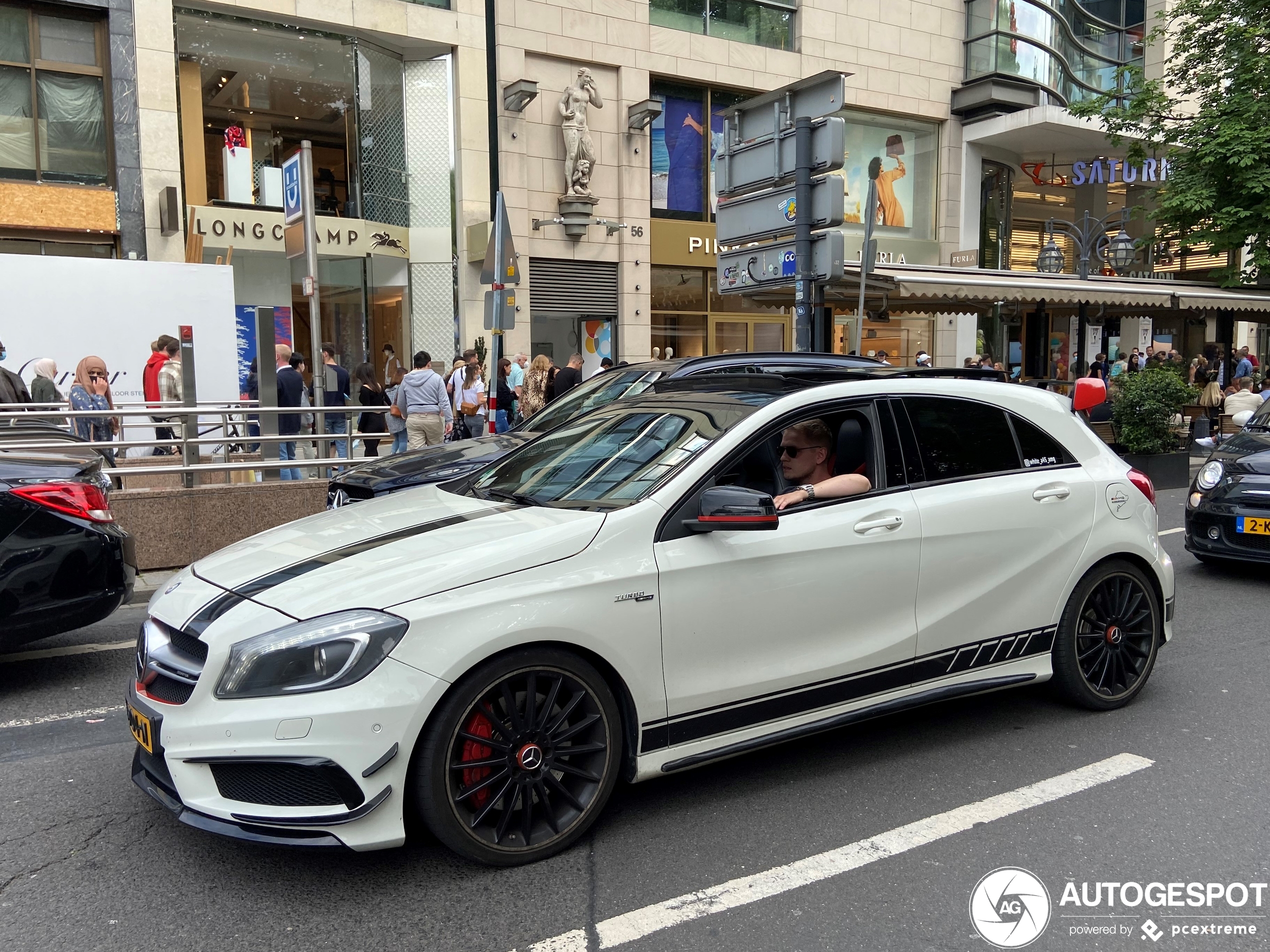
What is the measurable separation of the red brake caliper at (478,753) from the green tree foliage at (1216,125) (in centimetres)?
1933

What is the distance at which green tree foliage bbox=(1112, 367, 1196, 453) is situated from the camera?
1320cm

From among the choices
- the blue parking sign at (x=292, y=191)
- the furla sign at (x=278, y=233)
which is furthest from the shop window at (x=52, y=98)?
the blue parking sign at (x=292, y=191)

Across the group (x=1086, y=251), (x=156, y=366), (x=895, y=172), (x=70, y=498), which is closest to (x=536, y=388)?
(x=156, y=366)

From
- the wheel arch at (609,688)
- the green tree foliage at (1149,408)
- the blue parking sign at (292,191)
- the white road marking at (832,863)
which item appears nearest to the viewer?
the white road marking at (832,863)

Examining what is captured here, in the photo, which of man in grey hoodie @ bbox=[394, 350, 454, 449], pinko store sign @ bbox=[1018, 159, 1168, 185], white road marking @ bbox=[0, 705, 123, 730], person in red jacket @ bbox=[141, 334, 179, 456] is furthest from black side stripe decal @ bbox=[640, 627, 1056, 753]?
pinko store sign @ bbox=[1018, 159, 1168, 185]

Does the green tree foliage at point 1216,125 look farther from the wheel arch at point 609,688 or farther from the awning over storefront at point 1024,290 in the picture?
the wheel arch at point 609,688

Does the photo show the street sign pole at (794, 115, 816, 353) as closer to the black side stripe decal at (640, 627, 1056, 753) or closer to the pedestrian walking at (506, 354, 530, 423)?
the black side stripe decal at (640, 627, 1056, 753)

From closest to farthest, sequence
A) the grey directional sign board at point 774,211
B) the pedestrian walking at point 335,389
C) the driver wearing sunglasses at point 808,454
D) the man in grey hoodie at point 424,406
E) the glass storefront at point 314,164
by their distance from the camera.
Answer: the driver wearing sunglasses at point 808,454 → the grey directional sign board at point 774,211 → the man in grey hoodie at point 424,406 → the pedestrian walking at point 335,389 → the glass storefront at point 314,164

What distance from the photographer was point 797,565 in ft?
12.5

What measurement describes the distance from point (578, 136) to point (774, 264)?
1034 centimetres

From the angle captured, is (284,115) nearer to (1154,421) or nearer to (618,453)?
(1154,421)

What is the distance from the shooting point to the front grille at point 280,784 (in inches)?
118

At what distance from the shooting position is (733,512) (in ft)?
11.7

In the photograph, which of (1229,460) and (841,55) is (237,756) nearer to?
(1229,460)
